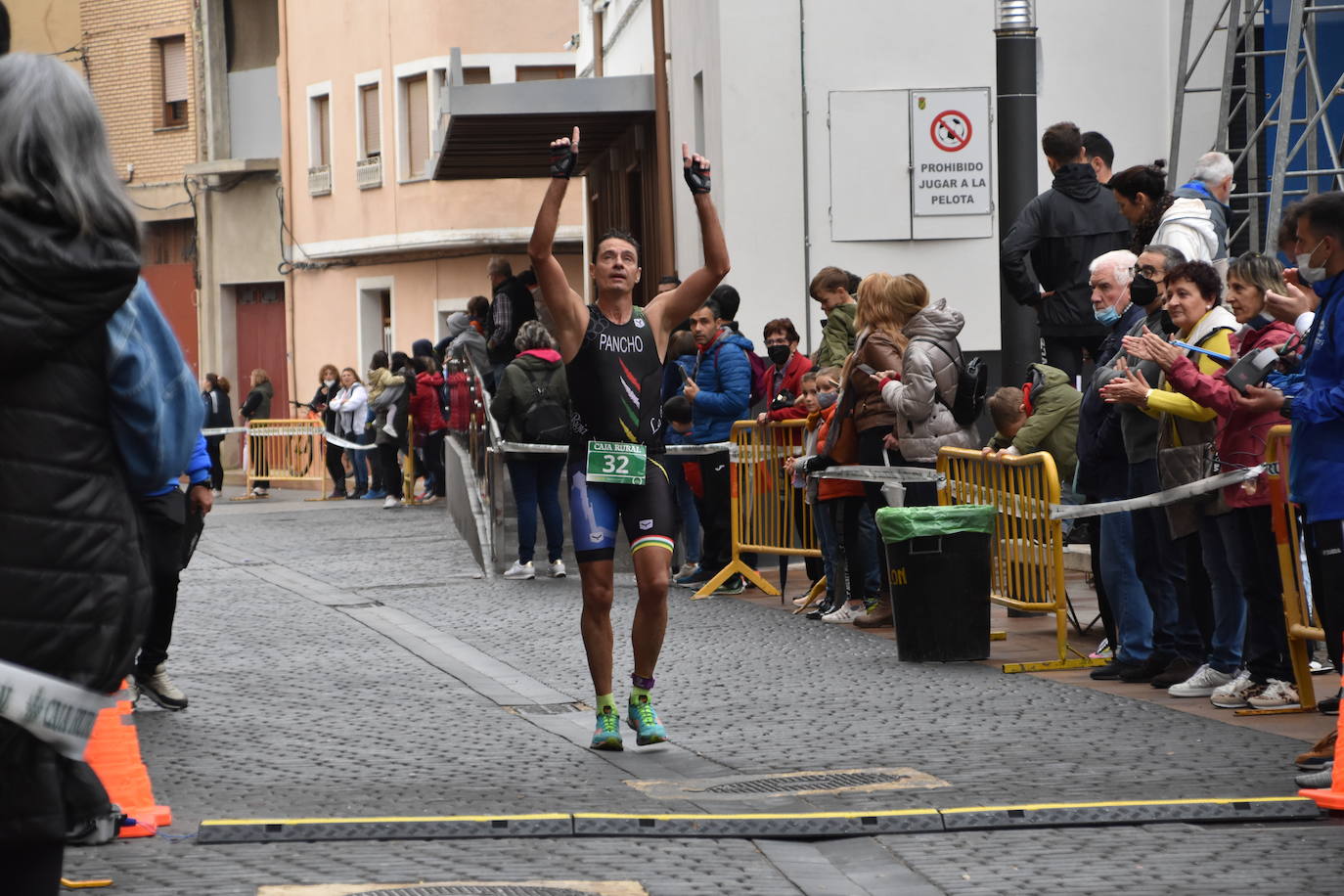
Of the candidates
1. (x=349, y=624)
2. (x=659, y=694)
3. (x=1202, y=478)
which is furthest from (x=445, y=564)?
(x=1202, y=478)

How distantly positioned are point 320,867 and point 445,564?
12.0 meters

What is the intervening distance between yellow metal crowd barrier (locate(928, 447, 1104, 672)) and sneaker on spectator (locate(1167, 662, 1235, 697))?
1100 mm

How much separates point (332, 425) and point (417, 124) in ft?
30.9

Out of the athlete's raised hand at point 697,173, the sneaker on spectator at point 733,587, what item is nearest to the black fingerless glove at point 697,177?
the athlete's raised hand at point 697,173

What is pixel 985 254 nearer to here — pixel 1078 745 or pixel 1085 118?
pixel 1085 118

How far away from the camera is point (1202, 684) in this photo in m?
9.16

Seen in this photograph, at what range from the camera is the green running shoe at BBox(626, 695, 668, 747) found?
8.13m

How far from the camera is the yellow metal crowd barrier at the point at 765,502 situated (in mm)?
13750

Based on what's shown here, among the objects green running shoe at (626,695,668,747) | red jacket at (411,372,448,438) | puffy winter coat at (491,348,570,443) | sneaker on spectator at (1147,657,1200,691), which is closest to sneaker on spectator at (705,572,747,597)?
puffy winter coat at (491,348,570,443)

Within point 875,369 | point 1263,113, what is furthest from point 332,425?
point 875,369

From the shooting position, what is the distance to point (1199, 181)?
11.9 m

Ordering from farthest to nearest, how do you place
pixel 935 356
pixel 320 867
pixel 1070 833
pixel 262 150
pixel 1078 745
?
pixel 262 150 < pixel 935 356 < pixel 1078 745 < pixel 1070 833 < pixel 320 867

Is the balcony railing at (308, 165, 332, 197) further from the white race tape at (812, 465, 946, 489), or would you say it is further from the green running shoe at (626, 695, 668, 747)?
the green running shoe at (626, 695, 668, 747)

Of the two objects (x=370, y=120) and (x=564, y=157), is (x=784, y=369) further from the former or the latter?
(x=370, y=120)
